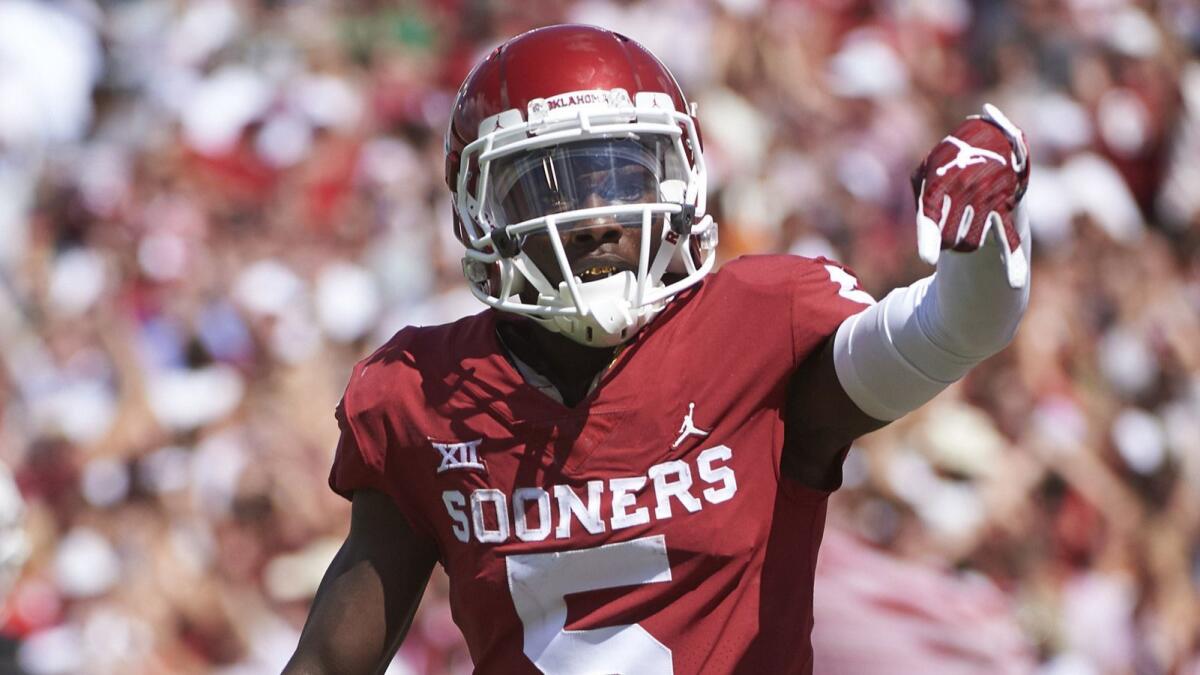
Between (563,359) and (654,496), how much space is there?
1.03ft

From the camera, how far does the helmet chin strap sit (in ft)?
8.39

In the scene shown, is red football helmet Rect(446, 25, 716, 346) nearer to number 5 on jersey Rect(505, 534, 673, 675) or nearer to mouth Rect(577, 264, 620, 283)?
mouth Rect(577, 264, 620, 283)

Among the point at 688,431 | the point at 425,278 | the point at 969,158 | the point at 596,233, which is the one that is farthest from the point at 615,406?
the point at 425,278

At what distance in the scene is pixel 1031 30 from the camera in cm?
816

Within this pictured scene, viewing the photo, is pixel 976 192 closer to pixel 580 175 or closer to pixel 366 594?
pixel 580 175

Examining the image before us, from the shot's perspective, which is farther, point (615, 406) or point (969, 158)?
point (615, 406)

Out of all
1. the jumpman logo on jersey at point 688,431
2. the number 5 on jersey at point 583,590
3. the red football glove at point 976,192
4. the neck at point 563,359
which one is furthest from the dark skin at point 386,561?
the red football glove at point 976,192

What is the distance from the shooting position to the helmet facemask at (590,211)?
259cm

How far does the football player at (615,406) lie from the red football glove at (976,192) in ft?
1.00

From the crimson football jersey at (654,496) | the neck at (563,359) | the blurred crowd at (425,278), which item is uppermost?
the neck at (563,359)

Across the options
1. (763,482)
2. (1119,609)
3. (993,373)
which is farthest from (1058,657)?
(763,482)

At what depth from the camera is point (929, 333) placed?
2371mm

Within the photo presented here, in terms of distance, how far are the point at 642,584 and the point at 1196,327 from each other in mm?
5077

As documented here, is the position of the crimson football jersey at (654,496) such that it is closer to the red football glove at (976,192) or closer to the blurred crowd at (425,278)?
the red football glove at (976,192)
